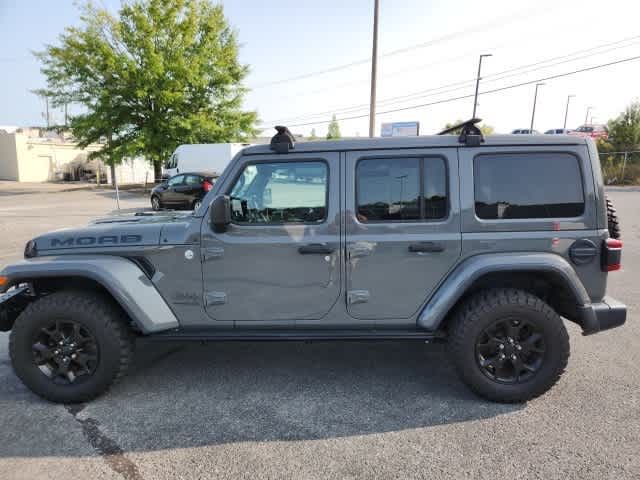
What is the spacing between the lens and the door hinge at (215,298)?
3109 mm

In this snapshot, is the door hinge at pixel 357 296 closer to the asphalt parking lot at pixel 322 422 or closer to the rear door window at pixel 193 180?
the asphalt parking lot at pixel 322 422

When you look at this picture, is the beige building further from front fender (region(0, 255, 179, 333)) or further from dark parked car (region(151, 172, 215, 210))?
front fender (region(0, 255, 179, 333))

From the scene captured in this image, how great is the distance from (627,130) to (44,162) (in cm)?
4746

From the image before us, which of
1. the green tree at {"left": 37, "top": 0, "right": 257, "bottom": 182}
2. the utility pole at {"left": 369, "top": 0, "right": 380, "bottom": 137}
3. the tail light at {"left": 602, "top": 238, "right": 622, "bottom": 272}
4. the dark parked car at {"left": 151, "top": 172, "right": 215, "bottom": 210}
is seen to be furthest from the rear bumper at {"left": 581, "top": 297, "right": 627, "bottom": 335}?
the green tree at {"left": 37, "top": 0, "right": 257, "bottom": 182}

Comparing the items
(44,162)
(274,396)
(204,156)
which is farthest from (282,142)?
(44,162)

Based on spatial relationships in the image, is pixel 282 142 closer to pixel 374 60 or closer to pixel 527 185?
pixel 527 185

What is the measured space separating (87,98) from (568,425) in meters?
29.8

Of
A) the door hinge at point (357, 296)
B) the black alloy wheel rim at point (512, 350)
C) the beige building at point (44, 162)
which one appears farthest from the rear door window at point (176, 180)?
the beige building at point (44, 162)

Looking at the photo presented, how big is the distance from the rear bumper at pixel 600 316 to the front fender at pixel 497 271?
0.07 m

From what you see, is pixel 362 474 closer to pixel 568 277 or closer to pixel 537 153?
pixel 568 277

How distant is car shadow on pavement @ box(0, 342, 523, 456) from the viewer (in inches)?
108

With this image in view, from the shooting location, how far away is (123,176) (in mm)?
40281

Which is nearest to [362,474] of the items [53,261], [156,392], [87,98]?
[156,392]

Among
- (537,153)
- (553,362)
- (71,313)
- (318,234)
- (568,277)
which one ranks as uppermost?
(537,153)
